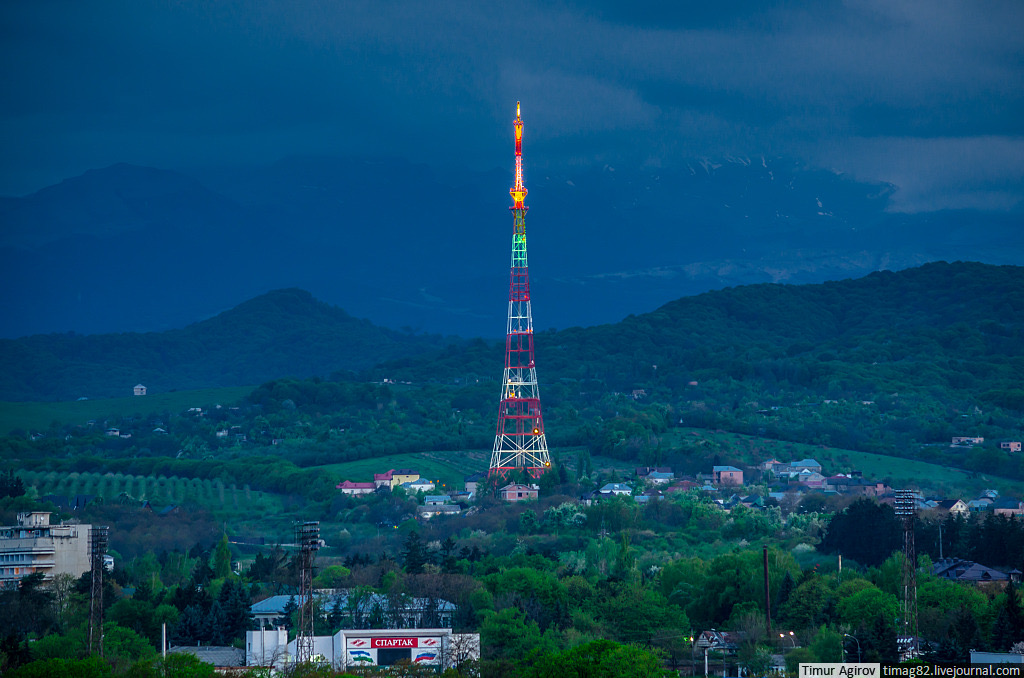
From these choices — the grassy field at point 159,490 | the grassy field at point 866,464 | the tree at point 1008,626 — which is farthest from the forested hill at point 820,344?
the tree at point 1008,626

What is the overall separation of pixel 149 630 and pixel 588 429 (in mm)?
63478

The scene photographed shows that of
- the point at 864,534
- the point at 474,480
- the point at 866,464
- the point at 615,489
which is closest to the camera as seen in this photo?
the point at 864,534

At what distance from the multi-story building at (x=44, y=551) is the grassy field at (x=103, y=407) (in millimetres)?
73102

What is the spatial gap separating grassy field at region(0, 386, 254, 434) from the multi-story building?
240 feet

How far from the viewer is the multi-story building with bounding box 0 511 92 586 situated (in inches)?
2835

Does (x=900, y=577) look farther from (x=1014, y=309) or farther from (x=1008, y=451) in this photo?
(x=1014, y=309)

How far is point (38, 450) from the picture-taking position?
405 ft

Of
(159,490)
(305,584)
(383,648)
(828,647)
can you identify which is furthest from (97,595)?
(159,490)

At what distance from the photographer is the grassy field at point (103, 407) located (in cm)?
14925

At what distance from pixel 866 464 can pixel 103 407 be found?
271 feet

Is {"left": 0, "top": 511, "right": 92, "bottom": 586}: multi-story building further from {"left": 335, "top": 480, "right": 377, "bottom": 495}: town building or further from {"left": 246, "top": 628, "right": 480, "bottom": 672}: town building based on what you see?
{"left": 335, "top": 480, "right": 377, "bottom": 495}: town building

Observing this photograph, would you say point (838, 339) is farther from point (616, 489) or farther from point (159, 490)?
point (159, 490)

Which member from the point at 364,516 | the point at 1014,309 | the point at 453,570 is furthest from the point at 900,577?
the point at 1014,309

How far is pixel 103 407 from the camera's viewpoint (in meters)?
161
